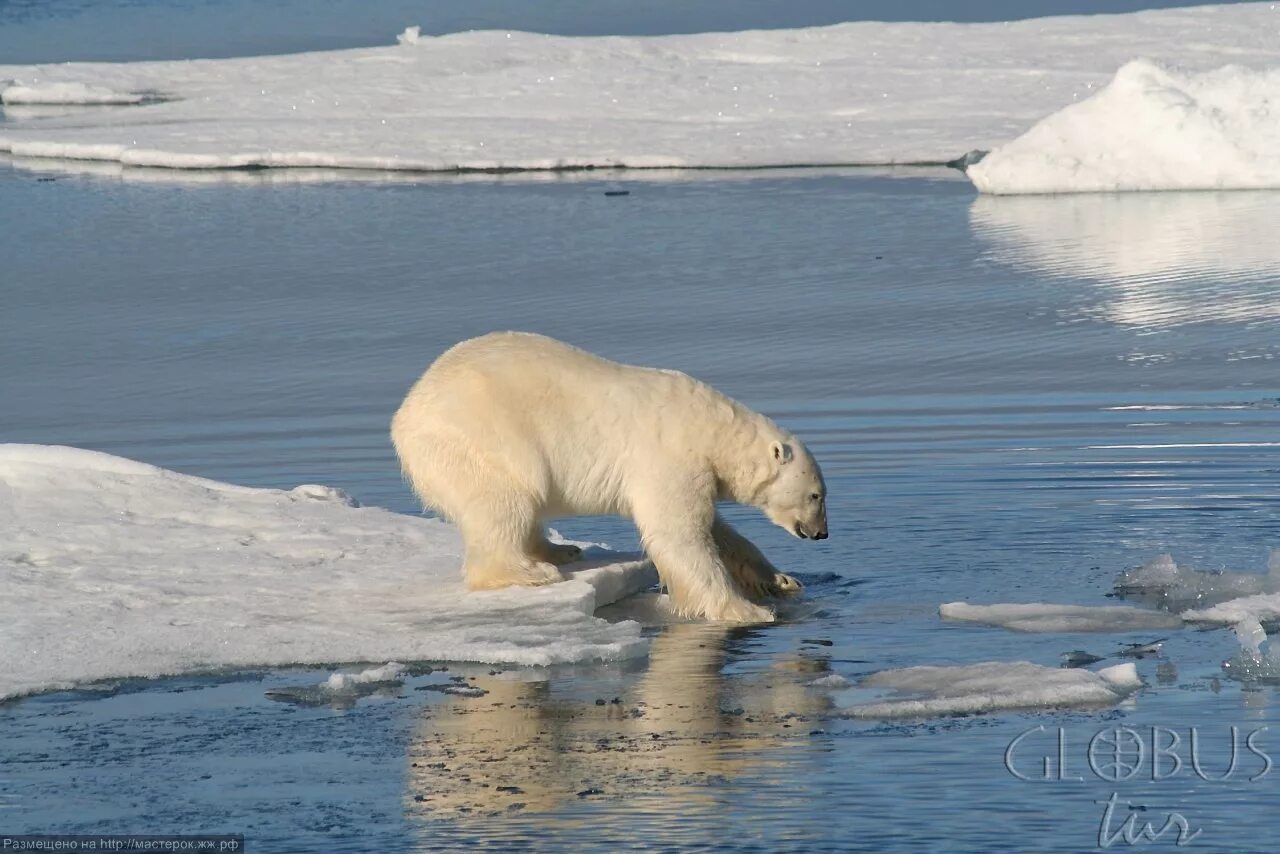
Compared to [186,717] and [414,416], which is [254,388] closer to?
[414,416]

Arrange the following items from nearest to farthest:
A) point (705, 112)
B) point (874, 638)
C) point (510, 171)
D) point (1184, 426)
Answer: point (874, 638)
point (1184, 426)
point (510, 171)
point (705, 112)

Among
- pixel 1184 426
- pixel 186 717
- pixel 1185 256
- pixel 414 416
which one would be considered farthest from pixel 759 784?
pixel 1185 256

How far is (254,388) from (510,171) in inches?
350

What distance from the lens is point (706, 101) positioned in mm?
21859

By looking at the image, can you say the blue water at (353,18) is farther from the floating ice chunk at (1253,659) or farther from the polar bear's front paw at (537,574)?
the floating ice chunk at (1253,659)

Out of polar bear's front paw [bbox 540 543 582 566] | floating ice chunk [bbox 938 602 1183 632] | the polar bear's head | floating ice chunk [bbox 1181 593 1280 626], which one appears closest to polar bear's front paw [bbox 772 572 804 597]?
the polar bear's head

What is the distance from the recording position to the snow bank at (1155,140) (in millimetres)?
16062

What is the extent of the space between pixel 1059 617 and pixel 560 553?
1.75m

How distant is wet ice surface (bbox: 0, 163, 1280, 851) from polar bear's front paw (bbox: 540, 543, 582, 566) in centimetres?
73

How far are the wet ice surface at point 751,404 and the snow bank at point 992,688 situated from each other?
7 centimetres

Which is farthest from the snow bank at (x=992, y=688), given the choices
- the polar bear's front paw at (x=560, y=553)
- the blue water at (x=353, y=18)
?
the blue water at (x=353, y=18)

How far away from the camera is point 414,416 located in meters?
6.27

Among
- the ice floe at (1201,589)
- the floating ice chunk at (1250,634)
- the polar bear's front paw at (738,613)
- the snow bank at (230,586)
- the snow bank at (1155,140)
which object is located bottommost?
the polar bear's front paw at (738,613)

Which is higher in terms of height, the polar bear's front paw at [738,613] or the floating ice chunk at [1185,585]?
the floating ice chunk at [1185,585]
